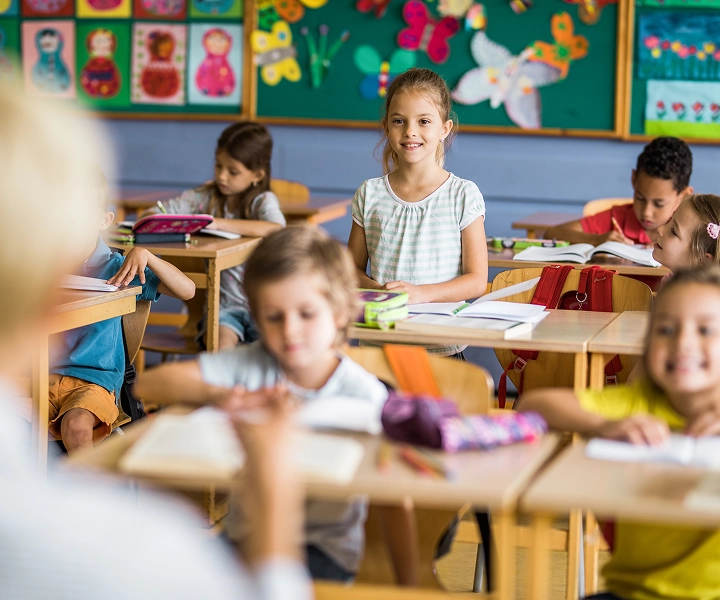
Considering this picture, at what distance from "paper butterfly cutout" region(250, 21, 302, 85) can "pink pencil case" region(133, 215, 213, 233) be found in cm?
225

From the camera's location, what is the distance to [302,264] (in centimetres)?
174

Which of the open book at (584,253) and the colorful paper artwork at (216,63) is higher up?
the colorful paper artwork at (216,63)

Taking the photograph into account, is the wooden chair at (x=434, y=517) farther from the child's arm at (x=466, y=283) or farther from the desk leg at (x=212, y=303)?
the desk leg at (x=212, y=303)

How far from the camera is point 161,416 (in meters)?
1.62

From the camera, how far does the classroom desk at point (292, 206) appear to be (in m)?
4.54

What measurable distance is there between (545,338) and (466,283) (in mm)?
593

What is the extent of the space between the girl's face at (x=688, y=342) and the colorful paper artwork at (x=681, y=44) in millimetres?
3916

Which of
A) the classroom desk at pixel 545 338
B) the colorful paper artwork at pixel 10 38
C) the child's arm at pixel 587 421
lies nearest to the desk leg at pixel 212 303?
the classroom desk at pixel 545 338

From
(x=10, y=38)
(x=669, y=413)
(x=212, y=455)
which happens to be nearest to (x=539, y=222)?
(x=669, y=413)

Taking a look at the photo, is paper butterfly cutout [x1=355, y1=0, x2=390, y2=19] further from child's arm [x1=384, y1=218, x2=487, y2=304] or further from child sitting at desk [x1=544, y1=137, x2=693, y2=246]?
child's arm [x1=384, y1=218, x2=487, y2=304]

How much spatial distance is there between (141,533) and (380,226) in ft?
7.11

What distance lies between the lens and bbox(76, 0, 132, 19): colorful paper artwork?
5.79 m

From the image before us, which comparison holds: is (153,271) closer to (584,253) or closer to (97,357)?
(97,357)

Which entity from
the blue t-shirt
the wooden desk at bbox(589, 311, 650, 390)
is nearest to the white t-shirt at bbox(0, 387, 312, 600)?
the wooden desk at bbox(589, 311, 650, 390)
